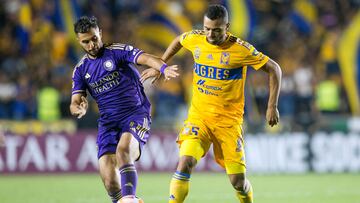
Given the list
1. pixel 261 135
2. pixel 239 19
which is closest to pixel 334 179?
pixel 261 135

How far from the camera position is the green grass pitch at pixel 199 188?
11883 millimetres

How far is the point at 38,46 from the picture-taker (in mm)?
18844

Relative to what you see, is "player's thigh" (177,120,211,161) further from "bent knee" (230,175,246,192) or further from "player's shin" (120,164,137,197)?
"player's shin" (120,164,137,197)

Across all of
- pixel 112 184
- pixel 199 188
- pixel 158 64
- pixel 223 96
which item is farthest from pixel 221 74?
pixel 199 188

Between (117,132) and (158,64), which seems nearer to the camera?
(158,64)

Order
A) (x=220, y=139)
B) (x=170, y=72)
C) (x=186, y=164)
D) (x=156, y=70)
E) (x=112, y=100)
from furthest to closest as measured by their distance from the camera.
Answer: (x=112, y=100), (x=220, y=139), (x=156, y=70), (x=186, y=164), (x=170, y=72)

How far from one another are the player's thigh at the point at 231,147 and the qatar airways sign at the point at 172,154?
340 inches

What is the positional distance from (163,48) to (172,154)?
4.64 m

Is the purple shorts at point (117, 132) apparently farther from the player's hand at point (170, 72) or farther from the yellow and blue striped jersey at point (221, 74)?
the player's hand at point (170, 72)

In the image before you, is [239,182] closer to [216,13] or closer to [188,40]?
[188,40]

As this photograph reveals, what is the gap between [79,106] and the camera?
336 inches

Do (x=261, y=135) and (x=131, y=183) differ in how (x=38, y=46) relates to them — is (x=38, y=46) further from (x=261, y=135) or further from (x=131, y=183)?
(x=131, y=183)

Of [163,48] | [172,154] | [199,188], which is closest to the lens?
[199,188]

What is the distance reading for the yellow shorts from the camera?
839 centimetres
